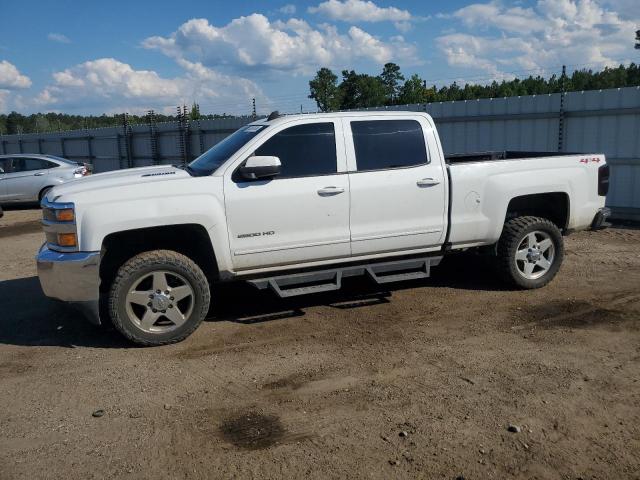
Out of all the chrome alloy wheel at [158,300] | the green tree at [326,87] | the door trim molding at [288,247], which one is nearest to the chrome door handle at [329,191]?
the door trim molding at [288,247]

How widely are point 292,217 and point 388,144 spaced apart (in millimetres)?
1319


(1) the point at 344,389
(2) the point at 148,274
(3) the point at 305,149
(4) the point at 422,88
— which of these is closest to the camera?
(1) the point at 344,389

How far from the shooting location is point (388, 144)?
6027 mm

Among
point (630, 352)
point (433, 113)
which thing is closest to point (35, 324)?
point (630, 352)

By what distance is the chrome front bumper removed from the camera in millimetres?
5016

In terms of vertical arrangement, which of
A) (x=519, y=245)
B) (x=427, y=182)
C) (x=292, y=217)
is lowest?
(x=519, y=245)

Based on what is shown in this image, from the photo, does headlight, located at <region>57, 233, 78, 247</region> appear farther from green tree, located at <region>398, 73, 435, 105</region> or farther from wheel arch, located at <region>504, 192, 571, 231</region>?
green tree, located at <region>398, 73, 435, 105</region>

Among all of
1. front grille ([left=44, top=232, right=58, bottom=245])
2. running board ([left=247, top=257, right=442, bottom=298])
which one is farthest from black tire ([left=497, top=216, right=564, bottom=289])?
front grille ([left=44, top=232, right=58, bottom=245])

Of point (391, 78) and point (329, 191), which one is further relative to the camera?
point (391, 78)

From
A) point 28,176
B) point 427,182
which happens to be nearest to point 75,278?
point 427,182

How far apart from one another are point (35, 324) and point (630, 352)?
567cm

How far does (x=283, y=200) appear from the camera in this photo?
5.51 meters

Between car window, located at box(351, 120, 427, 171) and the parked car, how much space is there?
→ 40.6 ft

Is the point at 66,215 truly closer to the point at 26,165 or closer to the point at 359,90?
the point at 26,165
